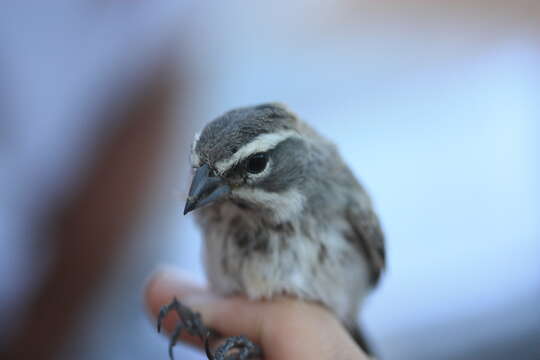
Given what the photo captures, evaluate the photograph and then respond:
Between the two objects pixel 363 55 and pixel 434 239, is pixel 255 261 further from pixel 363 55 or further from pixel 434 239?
pixel 363 55

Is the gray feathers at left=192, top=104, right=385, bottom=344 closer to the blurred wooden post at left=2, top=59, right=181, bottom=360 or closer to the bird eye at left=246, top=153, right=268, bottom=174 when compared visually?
the bird eye at left=246, top=153, right=268, bottom=174

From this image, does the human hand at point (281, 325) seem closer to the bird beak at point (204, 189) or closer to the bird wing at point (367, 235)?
the bird wing at point (367, 235)

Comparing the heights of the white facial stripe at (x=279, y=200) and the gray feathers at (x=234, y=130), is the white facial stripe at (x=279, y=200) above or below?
below

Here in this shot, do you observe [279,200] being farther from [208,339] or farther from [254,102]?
[254,102]

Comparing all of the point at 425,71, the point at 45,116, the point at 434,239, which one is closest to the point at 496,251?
the point at 434,239

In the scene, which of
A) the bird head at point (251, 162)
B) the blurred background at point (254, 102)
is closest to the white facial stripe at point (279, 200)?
the bird head at point (251, 162)

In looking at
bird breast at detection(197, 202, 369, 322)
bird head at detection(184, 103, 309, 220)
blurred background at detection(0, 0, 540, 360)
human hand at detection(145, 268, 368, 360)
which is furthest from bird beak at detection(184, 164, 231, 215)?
blurred background at detection(0, 0, 540, 360)

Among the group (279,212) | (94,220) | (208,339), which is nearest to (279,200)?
(279,212)
